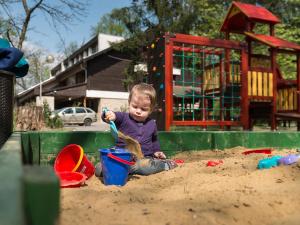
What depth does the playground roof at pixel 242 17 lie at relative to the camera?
30.2 feet

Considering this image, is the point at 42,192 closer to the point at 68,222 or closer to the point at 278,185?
the point at 68,222

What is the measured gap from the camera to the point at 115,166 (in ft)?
8.79

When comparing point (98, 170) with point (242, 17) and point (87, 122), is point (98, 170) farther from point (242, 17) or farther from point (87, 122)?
point (87, 122)

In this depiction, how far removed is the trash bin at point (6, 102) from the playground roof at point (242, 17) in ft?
23.3

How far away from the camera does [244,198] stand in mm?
1764

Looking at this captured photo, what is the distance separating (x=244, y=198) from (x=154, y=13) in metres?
19.9

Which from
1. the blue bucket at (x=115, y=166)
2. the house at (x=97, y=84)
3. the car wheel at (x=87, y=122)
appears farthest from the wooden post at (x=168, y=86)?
the house at (x=97, y=84)

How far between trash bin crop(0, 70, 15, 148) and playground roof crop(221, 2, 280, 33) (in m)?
7.10

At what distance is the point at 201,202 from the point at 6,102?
6.18 feet

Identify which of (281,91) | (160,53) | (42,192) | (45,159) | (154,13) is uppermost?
(154,13)

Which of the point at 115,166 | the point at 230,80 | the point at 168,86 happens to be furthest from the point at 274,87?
the point at 115,166

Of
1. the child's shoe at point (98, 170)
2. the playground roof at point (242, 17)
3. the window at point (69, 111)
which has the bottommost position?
the child's shoe at point (98, 170)

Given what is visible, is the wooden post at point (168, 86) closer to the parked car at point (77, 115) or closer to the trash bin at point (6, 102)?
the trash bin at point (6, 102)

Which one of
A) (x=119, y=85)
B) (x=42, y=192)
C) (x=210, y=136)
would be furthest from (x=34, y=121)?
(x=119, y=85)
